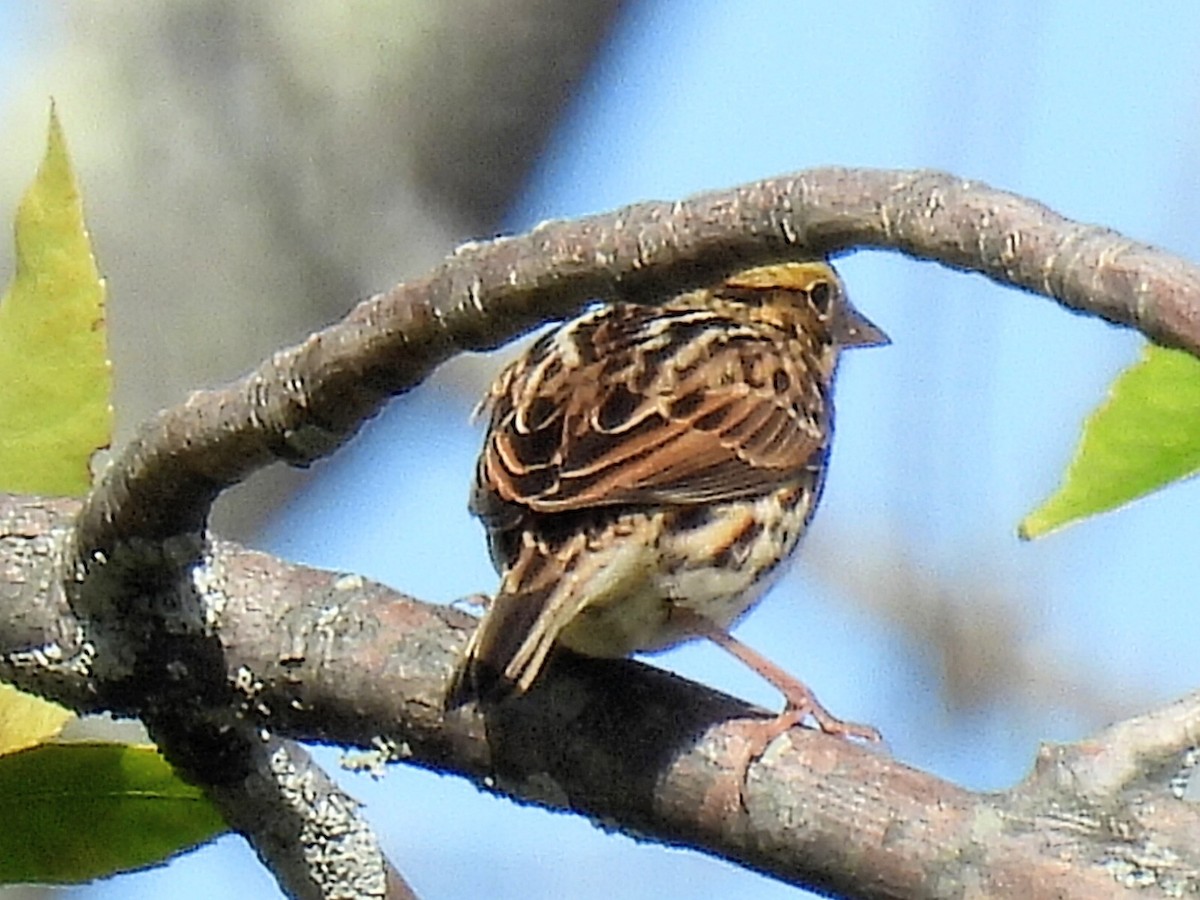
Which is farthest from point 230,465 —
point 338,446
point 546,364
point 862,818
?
point 546,364

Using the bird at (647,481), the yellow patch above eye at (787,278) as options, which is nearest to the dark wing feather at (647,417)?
the bird at (647,481)

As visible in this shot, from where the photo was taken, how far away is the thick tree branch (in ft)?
5.36

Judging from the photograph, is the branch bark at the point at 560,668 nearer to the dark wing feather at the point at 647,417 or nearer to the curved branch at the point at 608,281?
the curved branch at the point at 608,281

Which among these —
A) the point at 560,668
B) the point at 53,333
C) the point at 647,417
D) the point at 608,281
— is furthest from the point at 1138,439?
the point at 647,417

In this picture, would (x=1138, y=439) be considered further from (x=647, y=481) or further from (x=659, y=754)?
(x=647, y=481)

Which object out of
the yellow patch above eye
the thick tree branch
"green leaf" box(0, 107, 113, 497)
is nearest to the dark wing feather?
the yellow patch above eye

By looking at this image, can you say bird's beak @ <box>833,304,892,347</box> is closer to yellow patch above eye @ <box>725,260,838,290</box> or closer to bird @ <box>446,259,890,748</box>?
yellow patch above eye @ <box>725,260,838,290</box>

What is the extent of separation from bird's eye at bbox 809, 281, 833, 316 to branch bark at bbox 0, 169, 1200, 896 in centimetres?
191

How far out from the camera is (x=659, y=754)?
193cm

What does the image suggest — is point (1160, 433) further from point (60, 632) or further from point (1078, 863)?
point (60, 632)

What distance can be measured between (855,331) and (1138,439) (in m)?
2.31

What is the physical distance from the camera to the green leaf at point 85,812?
1.81m

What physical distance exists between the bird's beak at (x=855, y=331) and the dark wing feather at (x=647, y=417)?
501 millimetres

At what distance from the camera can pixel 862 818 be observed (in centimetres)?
175
